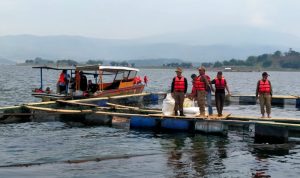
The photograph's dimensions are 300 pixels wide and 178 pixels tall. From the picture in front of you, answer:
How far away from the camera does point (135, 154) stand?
15.4 m

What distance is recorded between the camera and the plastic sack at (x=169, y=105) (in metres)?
19.8

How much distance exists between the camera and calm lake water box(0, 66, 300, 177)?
43.2 ft

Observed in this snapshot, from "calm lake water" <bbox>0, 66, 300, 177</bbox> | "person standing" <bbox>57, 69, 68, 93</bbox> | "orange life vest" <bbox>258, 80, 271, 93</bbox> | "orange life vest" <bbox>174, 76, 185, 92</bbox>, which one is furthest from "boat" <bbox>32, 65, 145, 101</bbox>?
"orange life vest" <bbox>258, 80, 271, 93</bbox>

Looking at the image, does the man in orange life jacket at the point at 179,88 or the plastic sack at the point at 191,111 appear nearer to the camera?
the man in orange life jacket at the point at 179,88

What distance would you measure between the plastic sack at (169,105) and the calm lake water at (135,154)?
124cm

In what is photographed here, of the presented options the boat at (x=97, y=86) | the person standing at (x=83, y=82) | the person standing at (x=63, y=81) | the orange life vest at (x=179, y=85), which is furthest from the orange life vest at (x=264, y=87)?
the person standing at (x=63, y=81)

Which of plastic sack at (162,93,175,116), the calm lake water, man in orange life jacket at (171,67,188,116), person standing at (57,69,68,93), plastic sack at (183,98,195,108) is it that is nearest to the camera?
the calm lake water

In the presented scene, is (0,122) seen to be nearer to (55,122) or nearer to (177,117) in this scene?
(55,122)

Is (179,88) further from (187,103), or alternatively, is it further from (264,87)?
(264,87)

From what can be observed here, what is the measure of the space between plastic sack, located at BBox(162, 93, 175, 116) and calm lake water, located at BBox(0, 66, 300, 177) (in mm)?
1241

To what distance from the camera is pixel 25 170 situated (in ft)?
42.8

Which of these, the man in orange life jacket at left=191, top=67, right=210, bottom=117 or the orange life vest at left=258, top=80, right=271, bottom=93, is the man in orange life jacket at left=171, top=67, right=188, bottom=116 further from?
the orange life vest at left=258, top=80, right=271, bottom=93

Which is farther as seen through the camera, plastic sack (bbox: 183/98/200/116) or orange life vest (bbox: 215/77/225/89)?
plastic sack (bbox: 183/98/200/116)

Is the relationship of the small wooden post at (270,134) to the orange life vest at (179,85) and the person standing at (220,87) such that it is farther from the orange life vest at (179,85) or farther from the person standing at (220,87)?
the orange life vest at (179,85)
